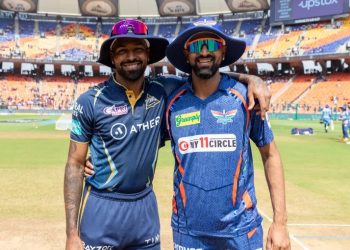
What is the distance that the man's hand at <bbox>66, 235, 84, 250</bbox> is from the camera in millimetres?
3131

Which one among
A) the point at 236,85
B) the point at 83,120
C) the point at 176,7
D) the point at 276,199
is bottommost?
the point at 276,199

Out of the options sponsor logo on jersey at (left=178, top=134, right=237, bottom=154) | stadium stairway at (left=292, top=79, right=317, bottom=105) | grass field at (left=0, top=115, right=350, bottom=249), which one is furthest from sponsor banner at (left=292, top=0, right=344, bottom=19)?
sponsor logo on jersey at (left=178, top=134, right=237, bottom=154)

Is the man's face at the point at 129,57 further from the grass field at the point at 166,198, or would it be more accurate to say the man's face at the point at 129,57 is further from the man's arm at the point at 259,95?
the grass field at the point at 166,198

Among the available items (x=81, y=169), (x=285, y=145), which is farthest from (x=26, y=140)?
(x=81, y=169)

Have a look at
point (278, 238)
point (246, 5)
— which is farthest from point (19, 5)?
point (278, 238)

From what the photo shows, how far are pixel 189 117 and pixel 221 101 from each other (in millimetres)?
254

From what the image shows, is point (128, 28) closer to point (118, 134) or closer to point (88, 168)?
point (118, 134)

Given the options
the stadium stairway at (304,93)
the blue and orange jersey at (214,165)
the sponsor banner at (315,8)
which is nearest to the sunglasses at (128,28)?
the blue and orange jersey at (214,165)

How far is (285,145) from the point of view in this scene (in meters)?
19.3

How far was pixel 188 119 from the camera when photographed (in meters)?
3.01

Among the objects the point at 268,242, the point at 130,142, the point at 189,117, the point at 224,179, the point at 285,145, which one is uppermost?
the point at 189,117

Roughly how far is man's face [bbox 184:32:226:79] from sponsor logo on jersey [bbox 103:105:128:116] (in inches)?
23.9

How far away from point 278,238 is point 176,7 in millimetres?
66275

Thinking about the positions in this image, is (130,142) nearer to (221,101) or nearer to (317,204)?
(221,101)
